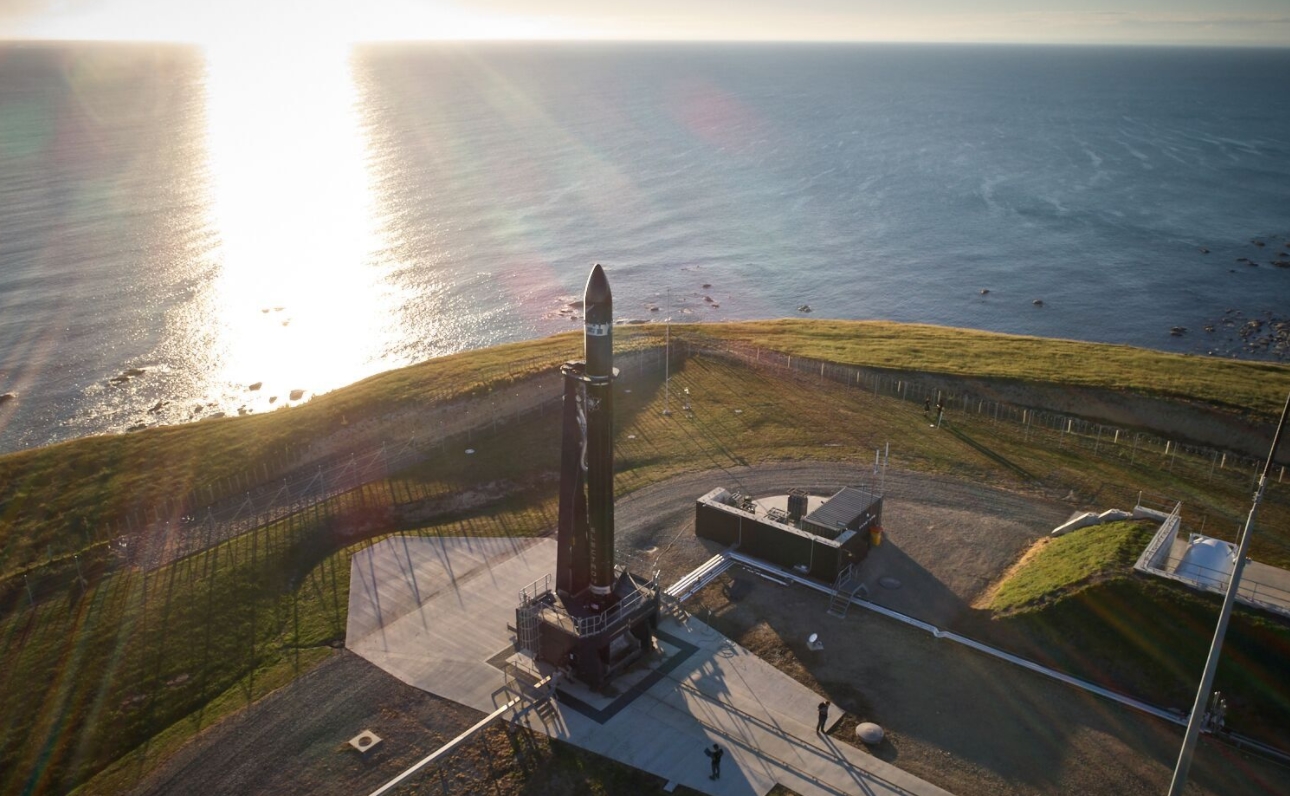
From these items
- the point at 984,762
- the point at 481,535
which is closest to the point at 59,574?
the point at 481,535

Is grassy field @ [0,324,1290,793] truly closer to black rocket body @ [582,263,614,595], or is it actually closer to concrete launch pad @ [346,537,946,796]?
concrete launch pad @ [346,537,946,796]

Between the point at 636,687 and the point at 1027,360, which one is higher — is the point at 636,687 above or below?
below

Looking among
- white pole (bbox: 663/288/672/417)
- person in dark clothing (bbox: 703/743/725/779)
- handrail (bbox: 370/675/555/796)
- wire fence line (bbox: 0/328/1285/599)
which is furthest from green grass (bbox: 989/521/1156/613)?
white pole (bbox: 663/288/672/417)

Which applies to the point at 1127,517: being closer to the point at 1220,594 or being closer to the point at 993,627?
the point at 1220,594

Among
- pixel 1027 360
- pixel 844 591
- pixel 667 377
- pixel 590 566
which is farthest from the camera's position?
pixel 1027 360

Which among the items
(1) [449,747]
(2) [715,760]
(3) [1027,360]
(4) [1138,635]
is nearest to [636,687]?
(2) [715,760]

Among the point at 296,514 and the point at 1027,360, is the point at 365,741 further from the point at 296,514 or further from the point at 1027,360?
the point at 1027,360
